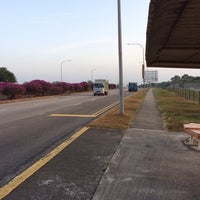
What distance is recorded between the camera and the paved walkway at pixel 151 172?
5.27m

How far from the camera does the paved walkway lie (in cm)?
527

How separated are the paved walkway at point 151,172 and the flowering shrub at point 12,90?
109 feet

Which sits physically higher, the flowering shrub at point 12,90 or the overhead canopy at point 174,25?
the overhead canopy at point 174,25

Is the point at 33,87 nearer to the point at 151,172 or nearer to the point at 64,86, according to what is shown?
the point at 64,86

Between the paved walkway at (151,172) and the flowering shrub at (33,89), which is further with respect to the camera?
the flowering shrub at (33,89)

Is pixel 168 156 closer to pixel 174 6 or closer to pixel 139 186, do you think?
pixel 139 186

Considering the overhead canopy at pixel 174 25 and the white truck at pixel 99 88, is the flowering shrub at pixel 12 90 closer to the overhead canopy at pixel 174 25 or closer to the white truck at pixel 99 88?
the white truck at pixel 99 88

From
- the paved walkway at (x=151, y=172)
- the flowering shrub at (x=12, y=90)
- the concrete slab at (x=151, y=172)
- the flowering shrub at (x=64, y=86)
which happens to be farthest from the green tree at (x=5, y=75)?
the concrete slab at (x=151, y=172)

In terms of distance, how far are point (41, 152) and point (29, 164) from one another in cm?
126

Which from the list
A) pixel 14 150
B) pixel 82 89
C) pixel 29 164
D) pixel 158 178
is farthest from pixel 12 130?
→ pixel 82 89

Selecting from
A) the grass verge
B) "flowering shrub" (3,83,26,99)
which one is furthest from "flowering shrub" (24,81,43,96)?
the grass verge

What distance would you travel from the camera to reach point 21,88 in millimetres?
43188

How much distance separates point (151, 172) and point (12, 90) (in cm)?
3697

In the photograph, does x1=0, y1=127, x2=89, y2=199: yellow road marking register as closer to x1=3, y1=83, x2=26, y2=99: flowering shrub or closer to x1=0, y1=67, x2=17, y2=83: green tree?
x1=3, y1=83, x2=26, y2=99: flowering shrub
